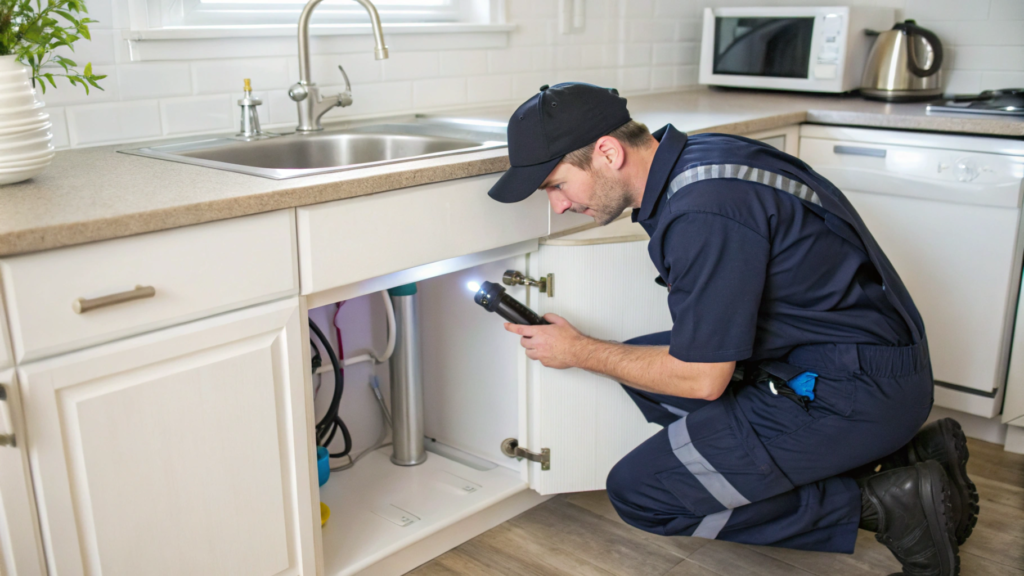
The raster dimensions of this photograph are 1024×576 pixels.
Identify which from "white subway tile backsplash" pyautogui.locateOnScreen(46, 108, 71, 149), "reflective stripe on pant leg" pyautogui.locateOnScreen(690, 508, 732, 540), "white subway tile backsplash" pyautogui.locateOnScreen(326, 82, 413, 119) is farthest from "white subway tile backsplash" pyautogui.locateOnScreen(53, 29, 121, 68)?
"reflective stripe on pant leg" pyautogui.locateOnScreen(690, 508, 732, 540)

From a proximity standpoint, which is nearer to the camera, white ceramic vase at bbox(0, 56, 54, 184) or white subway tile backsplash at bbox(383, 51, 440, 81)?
white ceramic vase at bbox(0, 56, 54, 184)

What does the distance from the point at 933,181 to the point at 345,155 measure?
1592 millimetres

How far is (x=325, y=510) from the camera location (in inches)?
75.4

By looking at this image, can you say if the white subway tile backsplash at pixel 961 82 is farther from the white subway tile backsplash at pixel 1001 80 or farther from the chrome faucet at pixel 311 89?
the chrome faucet at pixel 311 89

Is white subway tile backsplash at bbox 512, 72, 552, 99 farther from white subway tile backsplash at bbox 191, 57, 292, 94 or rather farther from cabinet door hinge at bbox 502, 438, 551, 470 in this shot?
cabinet door hinge at bbox 502, 438, 551, 470

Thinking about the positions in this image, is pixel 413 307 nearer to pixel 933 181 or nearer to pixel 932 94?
pixel 933 181

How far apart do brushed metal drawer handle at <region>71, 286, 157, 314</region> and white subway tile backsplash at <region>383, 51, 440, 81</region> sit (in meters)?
1.25

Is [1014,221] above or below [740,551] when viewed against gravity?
above

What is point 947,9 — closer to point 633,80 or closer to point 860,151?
point 860,151

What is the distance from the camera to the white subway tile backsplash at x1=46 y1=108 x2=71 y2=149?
177cm

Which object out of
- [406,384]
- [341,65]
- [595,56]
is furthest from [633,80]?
[406,384]

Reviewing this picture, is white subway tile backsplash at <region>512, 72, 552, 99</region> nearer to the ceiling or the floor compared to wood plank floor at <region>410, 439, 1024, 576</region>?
nearer to the ceiling

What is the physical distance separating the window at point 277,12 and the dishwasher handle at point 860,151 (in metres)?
1.19

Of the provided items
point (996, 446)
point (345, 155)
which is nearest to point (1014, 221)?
point (996, 446)
